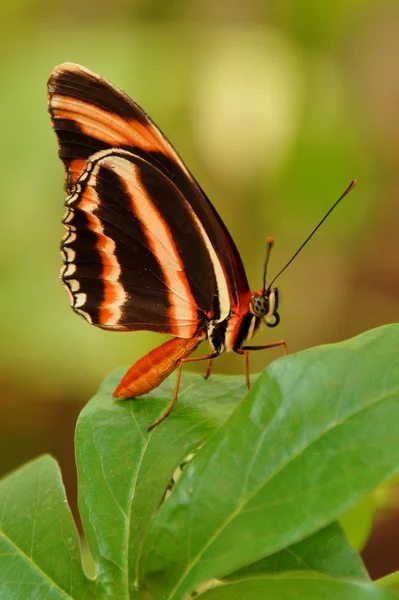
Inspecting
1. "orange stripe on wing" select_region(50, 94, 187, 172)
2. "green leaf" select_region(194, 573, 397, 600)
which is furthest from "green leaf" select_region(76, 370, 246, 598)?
"orange stripe on wing" select_region(50, 94, 187, 172)

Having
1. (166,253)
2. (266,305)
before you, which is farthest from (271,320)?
(166,253)

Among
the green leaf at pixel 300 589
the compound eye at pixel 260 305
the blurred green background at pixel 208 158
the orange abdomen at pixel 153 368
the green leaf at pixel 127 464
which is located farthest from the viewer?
the blurred green background at pixel 208 158

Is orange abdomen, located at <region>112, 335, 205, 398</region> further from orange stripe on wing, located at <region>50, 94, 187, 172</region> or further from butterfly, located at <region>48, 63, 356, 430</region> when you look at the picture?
orange stripe on wing, located at <region>50, 94, 187, 172</region>

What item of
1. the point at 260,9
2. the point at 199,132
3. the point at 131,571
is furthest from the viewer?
the point at 260,9

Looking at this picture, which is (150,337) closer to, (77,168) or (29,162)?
(29,162)

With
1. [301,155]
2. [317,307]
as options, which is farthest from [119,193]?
[317,307]

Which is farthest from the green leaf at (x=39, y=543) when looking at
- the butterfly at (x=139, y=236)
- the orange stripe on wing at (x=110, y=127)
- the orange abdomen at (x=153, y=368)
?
the orange stripe on wing at (x=110, y=127)

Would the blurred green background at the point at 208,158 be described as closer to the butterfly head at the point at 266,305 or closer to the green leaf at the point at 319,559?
the butterfly head at the point at 266,305
